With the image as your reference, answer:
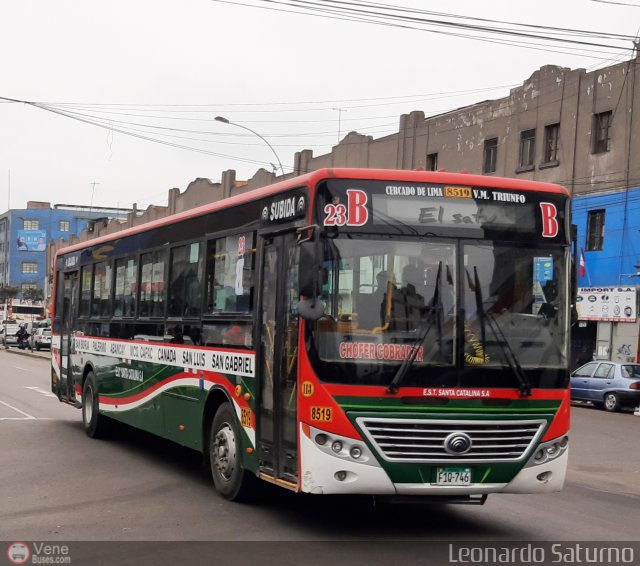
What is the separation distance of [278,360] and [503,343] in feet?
6.38

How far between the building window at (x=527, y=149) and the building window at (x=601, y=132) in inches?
113

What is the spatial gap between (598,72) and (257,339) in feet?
93.6

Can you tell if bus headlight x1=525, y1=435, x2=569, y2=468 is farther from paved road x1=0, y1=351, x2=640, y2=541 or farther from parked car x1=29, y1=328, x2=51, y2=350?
parked car x1=29, y1=328, x2=51, y2=350

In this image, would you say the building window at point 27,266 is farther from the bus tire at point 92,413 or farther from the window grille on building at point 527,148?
the bus tire at point 92,413

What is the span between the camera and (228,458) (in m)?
10.1

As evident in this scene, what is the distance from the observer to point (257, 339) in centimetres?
950

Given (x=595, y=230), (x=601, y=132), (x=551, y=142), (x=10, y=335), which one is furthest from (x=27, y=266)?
(x=601, y=132)

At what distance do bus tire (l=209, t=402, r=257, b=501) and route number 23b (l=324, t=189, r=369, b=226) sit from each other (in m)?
2.50

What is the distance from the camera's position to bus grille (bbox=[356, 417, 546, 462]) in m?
8.12

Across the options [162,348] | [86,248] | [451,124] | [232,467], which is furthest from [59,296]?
[451,124]

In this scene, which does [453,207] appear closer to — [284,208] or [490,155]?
[284,208]

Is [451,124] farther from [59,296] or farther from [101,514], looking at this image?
[101,514]

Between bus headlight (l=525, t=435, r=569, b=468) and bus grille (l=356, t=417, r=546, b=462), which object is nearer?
bus grille (l=356, t=417, r=546, b=462)

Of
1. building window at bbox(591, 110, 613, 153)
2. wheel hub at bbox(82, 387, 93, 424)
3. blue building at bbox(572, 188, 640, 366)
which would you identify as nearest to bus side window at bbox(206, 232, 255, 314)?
wheel hub at bbox(82, 387, 93, 424)
